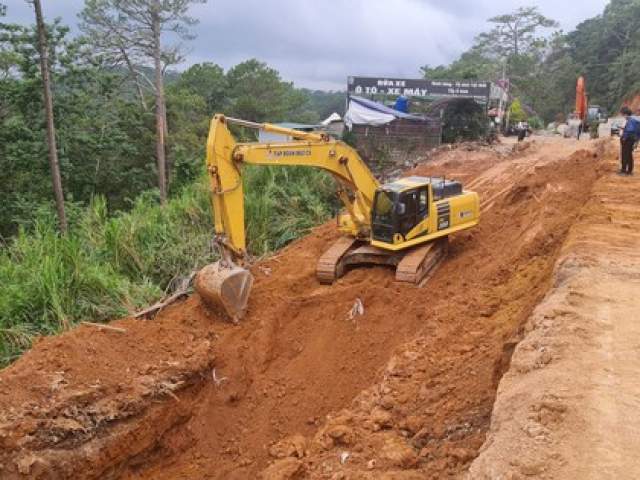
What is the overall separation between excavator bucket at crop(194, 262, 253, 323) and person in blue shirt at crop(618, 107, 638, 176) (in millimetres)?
7444

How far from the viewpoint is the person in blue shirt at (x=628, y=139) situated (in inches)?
445

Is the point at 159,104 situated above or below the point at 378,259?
above

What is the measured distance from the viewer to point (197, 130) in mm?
33594

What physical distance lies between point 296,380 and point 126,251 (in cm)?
515

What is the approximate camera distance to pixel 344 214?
11.4m

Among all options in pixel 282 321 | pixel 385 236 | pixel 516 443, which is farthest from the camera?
pixel 385 236

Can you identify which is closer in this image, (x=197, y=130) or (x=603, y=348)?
(x=603, y=348)

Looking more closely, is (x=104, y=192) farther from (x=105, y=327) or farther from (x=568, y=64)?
(x=568, y=64)

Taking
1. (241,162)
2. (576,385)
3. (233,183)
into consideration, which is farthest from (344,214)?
(576,385)

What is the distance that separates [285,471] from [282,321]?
4.05m

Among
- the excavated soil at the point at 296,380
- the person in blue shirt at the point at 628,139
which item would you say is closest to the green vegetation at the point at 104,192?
the excavated soil at the point at 296,380

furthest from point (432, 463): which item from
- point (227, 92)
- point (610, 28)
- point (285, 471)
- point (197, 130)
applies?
point (610, 28)

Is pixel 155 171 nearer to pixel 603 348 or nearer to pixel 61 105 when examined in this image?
pixel 61 105

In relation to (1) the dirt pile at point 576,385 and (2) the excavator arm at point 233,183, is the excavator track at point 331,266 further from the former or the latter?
(1) the dirt pile at point 576,385
